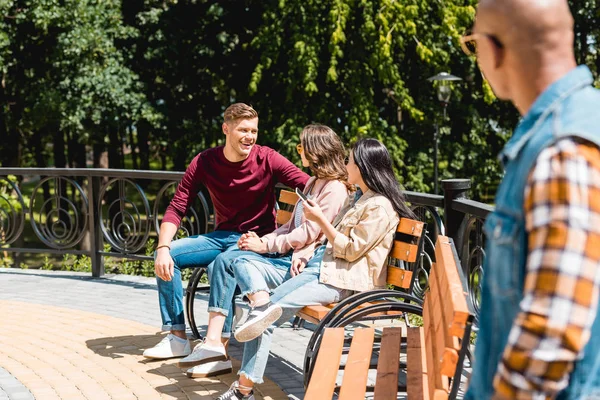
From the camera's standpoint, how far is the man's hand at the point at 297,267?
517cm

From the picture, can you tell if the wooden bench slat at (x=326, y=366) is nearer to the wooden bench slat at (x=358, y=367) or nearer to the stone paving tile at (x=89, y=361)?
the wooden bench slat at (x=358, y=367)

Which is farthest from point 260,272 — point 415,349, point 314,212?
point 415,349

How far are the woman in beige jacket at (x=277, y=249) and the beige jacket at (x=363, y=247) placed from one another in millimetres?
422

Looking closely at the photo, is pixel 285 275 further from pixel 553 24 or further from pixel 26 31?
pixel 26 31

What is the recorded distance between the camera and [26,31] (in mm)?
21594

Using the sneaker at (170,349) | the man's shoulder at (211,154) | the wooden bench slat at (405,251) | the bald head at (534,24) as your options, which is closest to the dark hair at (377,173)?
the wooden bench slat at (405,251)

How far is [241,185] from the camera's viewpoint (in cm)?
579

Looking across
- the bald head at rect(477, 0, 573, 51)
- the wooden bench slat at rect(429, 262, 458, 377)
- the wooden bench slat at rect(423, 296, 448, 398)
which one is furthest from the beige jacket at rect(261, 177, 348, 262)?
the bald head at rect(477, 0, 573, 51)

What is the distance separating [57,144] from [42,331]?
2103 cm

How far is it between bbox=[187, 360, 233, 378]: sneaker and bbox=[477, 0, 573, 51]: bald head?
3.86 m

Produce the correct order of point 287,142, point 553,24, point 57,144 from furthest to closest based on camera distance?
point 57,144 < point 287,142 < point 553,24

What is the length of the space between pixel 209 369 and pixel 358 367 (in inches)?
63.6

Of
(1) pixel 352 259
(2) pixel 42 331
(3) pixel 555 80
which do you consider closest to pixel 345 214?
(1) pixel 352 259

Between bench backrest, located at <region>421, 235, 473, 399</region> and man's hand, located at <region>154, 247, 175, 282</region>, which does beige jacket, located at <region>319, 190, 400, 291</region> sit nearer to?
bench backrest, located at <region>421, 235, 473, 399</region>
